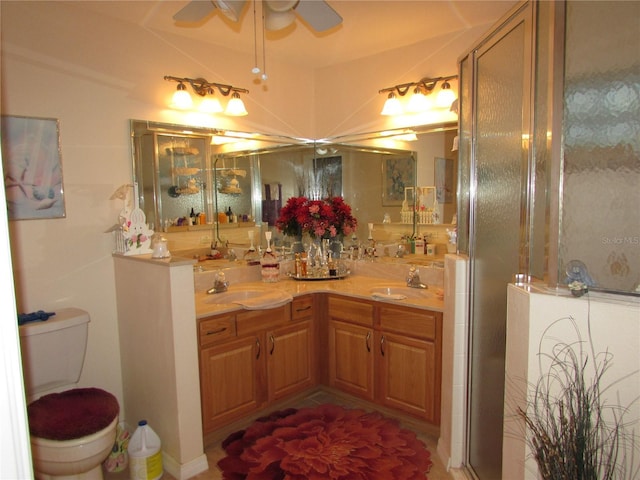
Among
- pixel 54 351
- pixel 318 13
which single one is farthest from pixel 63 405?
pixel 318 13

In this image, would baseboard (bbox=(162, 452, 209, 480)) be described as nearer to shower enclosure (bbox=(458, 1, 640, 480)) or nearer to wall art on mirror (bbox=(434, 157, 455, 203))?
shower enclosure (bbox=(458, 1, 640, 480))

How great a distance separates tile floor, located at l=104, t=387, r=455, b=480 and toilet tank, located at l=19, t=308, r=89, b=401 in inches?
24.0

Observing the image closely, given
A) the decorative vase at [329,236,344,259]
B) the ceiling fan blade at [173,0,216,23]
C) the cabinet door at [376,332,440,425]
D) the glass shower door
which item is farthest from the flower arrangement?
the ceiling fan blade at [173,0,216,23]

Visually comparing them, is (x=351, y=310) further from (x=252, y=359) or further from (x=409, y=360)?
(x=252, y=359)

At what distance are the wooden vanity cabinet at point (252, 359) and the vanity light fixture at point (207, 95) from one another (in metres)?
1.46

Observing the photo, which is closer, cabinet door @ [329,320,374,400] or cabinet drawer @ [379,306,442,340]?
cabinet drawer @ [379,306,442,340]

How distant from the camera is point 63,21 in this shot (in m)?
2.37

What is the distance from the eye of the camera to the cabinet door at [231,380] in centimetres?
245

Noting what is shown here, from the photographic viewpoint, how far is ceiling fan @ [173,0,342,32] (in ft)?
5.86

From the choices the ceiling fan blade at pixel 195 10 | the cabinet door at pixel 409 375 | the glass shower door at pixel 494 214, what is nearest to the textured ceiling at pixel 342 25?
the ceiling fan blade at pixel 195 10

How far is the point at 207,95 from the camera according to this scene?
3000 mm

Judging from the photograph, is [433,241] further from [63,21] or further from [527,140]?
[63,21]

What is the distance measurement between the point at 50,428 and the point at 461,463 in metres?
2.03

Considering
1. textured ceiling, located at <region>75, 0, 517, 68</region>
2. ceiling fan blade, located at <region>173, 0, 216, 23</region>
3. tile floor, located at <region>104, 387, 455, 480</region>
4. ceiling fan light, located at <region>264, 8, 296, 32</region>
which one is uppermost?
textured ceiling, located at <region>75, 0, 517, 68</region>
